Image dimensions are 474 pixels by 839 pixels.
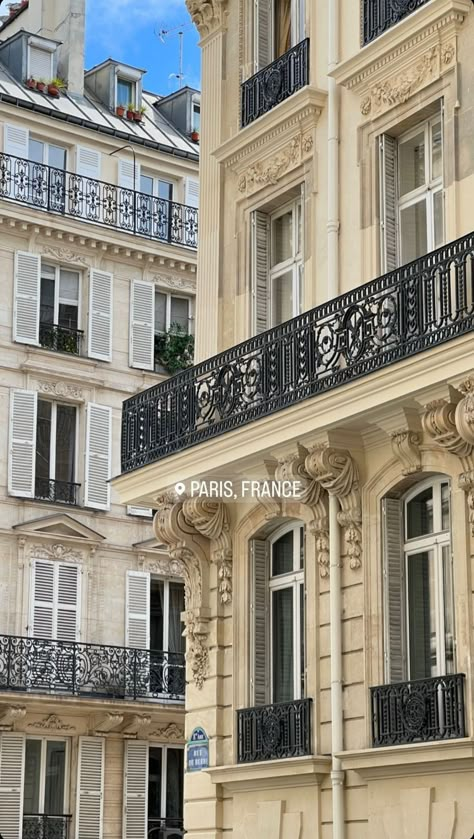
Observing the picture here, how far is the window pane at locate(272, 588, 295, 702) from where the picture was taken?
1661 cm

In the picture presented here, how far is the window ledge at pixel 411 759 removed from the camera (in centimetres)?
1355

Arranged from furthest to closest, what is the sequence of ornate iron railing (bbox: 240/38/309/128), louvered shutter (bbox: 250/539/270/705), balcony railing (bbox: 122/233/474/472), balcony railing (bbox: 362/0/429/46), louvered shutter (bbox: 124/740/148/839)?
louvered shutter (bbox: 124/740/148/839) < ornate iron railing (bbox: 240/38/309/128) < louvered shutter (bbox: 250/539/270/705) < balcony railing (bbox: 362/0/429/46) < balcony railing (bbox: 122/233/474/472)

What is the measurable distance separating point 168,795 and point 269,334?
1637 centimetres

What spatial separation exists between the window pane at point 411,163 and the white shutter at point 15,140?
1616 centimetres

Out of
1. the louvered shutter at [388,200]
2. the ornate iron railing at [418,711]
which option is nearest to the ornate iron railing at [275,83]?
the louvered shutter at [388,200]

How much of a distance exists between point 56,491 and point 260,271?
42.3 ft

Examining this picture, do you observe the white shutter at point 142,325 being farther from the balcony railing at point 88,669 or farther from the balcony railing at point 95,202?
the balcony railing at point 88,669

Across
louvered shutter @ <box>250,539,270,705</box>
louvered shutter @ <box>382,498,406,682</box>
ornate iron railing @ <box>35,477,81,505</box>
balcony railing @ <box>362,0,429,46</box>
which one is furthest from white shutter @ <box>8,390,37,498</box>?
louvered shutter @ <box>382,498,406,682</box>

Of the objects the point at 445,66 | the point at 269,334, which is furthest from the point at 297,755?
the point at 445,66

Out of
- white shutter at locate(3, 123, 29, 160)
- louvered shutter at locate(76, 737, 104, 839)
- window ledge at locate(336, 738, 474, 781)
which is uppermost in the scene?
white shutter at locate(3, 123, 29, 160)

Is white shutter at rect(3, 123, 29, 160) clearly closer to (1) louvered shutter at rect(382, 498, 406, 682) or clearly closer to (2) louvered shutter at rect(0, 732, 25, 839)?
(2) louvered shutter at rect(0, 732, 25, 839)

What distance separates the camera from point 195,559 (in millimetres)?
17703

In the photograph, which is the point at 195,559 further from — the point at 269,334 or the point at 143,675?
the point at 143,675

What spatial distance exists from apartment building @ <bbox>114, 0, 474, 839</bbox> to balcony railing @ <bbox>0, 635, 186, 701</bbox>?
36.9ft
